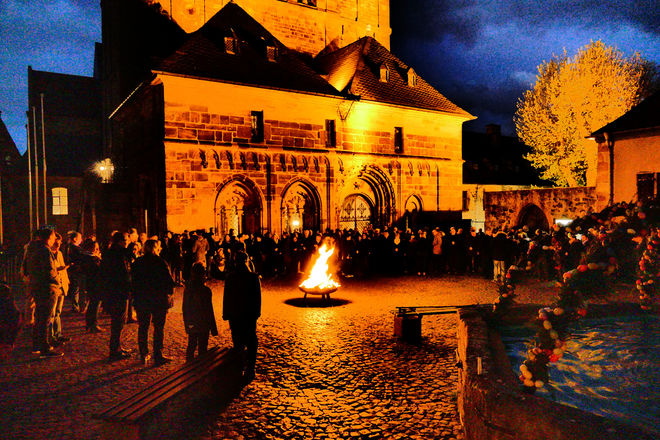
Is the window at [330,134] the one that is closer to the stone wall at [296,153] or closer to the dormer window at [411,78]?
the stone wall at [296,153]

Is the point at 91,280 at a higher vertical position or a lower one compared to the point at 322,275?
higher

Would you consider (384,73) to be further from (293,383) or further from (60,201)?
(60,201)

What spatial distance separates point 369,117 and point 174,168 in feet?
34.0

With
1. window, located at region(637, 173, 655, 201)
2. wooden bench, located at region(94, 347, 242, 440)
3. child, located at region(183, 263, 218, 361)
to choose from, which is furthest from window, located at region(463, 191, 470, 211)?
wooden bench, located at region(94, 347, 242, 440)

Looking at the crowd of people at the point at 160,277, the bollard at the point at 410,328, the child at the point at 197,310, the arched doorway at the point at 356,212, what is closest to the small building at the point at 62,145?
the arched doorway at the point at 356,212

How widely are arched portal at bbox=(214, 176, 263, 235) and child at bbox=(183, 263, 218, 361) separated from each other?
1324cm

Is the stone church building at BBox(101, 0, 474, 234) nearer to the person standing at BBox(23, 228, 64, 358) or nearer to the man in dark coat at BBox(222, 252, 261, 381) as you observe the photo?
the person standing at BBox(23, 228, 64, 358)

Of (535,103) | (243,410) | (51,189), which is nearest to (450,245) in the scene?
(243,410)

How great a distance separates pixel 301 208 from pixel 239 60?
7.35m

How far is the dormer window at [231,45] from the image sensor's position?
2097 cm

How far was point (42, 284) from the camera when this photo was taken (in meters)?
7.69

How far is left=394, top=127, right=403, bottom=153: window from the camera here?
25.3 metres

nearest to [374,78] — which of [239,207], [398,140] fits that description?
[398,140]

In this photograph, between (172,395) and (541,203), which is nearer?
(172,395)
